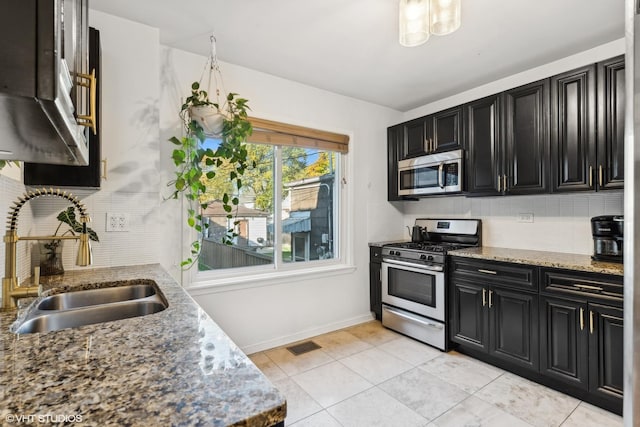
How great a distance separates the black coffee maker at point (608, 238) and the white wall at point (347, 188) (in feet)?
6.32

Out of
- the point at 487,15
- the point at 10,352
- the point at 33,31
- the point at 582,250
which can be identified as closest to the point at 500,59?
the point at 487,15

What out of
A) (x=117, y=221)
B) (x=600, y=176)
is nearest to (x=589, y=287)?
(x=600, y=176)

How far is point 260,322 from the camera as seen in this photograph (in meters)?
2.79

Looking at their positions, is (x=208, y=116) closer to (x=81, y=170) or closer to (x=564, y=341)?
(x=81, y=170)

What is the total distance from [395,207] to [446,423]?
2390mm

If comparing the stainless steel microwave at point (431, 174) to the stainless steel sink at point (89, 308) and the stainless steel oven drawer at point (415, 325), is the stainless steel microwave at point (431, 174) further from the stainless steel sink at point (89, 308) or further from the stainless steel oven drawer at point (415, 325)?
the stainless steel sink at point (89, 308)

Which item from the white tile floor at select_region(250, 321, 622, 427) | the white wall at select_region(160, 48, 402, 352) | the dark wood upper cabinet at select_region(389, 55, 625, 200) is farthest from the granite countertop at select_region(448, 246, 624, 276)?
the white wall at select_region(160, 48, 402, 352)

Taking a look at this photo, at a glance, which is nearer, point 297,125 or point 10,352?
point 10,352

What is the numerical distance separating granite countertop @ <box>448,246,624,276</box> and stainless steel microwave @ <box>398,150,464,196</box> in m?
0.62

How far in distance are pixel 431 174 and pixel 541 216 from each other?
1002 mm

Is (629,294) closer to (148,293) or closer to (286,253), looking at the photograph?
(148,293)

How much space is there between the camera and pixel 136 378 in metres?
0.64

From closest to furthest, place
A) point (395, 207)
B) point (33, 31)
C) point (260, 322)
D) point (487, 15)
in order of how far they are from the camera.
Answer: point (33, 31) → point (487, 15) → point (260, 322) → point (395, 207)

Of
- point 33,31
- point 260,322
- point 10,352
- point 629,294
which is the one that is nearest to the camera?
point 33,31
